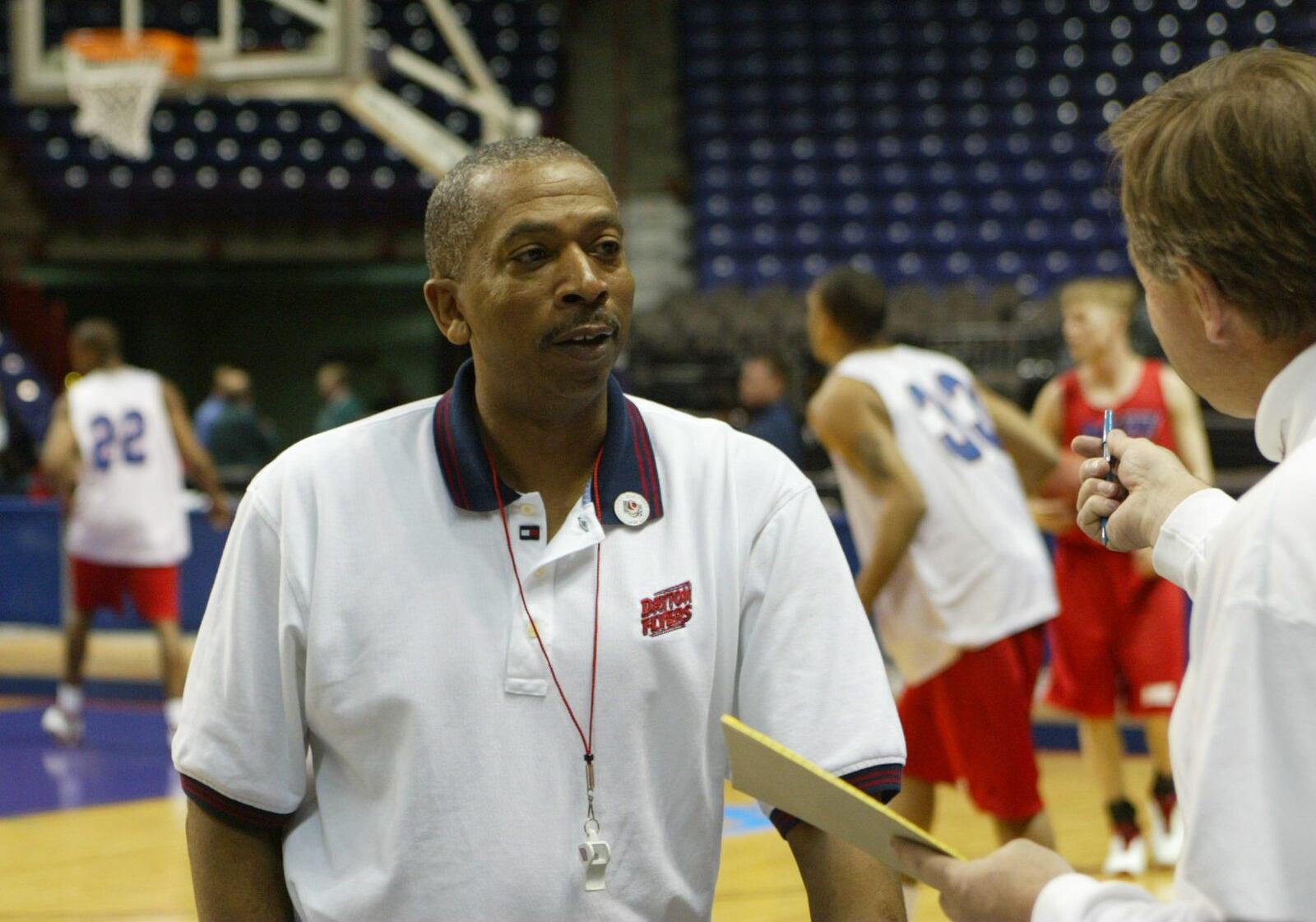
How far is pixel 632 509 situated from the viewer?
1828 millimetres

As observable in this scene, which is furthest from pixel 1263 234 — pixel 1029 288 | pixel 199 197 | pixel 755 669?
pixel 199 197

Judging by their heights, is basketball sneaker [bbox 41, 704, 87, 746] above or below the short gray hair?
below

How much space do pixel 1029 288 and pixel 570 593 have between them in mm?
12529

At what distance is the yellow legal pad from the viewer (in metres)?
1.31

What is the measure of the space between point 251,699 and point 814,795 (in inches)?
27.9

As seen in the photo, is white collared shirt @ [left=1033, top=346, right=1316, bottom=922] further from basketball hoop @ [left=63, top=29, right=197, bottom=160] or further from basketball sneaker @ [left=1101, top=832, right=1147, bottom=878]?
basketball hoop @ [left=63, top=29, right=197, bottom=160]

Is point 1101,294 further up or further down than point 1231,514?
further down

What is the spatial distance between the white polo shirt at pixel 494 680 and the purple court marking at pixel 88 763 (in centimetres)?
460

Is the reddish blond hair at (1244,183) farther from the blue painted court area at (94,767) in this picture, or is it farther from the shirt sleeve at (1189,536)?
the blue painted court area at (94,767)

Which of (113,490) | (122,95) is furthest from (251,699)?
(122,95)

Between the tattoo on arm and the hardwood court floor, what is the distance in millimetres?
1263

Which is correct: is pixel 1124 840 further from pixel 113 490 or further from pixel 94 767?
pixel 113 490

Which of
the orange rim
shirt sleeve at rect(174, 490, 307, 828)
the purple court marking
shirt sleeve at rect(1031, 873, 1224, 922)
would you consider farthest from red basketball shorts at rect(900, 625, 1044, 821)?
the orange rim

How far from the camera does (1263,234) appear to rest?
3.91 ft
